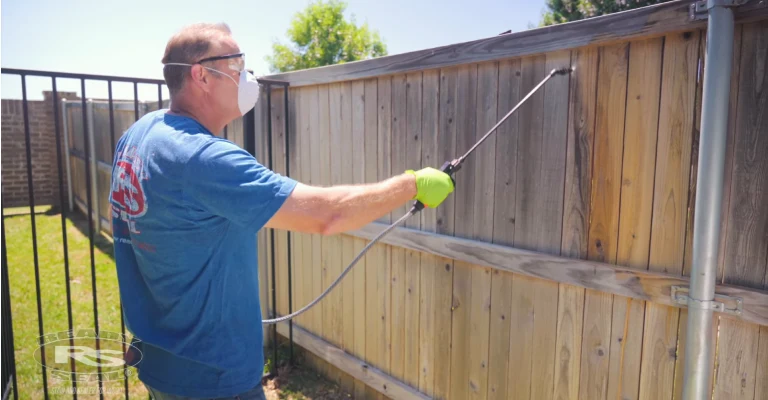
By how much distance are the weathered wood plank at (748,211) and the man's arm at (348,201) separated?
1.03m

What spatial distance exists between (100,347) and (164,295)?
141cm

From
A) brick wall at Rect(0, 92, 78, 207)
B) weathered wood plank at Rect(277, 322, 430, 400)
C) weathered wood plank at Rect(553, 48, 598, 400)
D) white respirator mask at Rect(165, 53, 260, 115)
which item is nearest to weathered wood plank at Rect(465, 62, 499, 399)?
weathered wood plank at Rect(553, 48, 598, 400)

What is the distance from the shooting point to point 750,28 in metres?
1.68

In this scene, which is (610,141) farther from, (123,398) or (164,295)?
(123,398)

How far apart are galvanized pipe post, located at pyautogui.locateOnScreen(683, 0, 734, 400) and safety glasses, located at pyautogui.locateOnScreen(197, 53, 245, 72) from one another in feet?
5.64

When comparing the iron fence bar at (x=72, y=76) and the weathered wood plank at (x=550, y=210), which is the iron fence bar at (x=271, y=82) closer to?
the iron fence bar at (x=72, y=76)

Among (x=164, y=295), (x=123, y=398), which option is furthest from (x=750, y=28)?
(x=123, y=398)

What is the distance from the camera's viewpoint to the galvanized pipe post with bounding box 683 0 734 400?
164cm

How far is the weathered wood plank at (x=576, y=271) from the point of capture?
172 cm

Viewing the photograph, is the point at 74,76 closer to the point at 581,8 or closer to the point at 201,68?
the point at 201,68

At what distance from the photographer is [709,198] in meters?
1.69

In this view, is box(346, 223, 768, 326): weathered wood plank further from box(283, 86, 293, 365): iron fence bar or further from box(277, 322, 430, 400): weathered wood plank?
box(283, 86, 293, 365): iron fence bar

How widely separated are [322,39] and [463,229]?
1574 cm

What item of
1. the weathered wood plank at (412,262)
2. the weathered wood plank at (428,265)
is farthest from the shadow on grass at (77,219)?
the weathered wood plank at (428,265)
